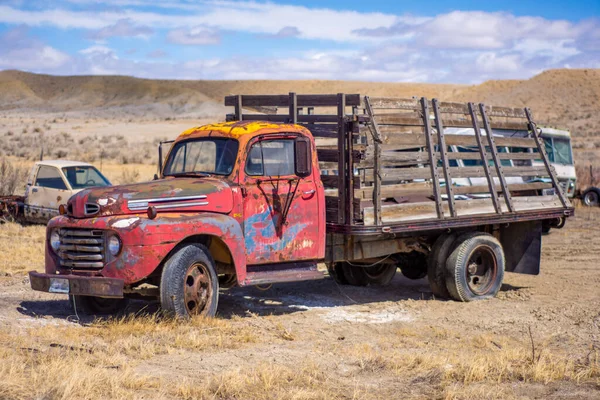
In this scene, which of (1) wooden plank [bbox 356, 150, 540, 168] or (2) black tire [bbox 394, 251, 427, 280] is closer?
(1) wooden plank [bbox 356, 150, 540, 168]

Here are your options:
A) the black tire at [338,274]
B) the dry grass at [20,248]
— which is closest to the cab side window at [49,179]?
the dry grass at [20,248]

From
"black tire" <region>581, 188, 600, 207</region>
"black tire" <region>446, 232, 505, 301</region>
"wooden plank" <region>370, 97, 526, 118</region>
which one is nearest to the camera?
"wooden plank" <region>370, 97, 526, 118</region>

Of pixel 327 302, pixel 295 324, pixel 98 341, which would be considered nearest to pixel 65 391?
pixel 98 341

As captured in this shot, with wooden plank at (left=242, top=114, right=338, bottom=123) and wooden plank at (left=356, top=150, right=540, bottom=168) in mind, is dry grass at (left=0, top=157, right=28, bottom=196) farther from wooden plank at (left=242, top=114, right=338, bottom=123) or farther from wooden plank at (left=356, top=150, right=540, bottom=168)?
wooden plank at (left=356, top=150, right=540, bottom=168)

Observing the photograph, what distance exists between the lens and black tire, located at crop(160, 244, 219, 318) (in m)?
7.93

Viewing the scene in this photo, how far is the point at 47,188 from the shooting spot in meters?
16.1

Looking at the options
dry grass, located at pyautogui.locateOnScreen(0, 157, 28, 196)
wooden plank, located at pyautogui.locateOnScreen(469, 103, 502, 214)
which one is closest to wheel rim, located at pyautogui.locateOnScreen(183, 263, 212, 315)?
wooden plank, located at pyautogui.locateOnScreen(469, 103, 502, 214)

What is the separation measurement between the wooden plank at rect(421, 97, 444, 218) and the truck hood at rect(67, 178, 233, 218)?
2.76m

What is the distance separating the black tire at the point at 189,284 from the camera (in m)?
7.93

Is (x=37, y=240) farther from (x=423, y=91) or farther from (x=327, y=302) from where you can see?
(x=423, y=91)

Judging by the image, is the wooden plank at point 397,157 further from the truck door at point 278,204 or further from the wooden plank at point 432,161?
the truck door at point 278,204

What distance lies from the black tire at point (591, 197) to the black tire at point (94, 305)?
16.4 metres

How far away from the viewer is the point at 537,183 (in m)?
11.2

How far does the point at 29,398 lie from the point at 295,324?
367 cm
